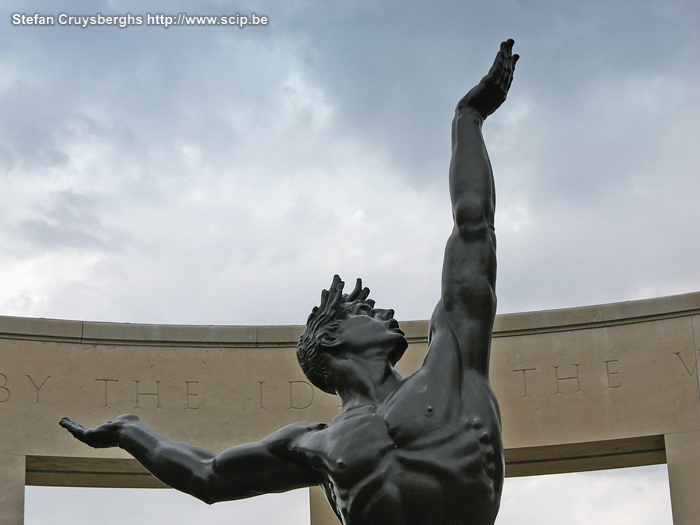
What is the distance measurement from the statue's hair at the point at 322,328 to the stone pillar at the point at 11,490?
12094 mm

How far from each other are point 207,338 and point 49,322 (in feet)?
7.74

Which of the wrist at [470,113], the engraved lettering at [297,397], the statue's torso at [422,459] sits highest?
the engraved lettering at [297,397]

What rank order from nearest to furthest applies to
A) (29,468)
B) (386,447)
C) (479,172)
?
(386,447)
(479,172)
(29,468)

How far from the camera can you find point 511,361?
17.8 m

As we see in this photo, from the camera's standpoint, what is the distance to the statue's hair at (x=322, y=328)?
527cm

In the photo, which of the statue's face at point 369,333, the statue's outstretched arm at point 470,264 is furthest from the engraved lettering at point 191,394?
the statue's outstretched arm at point 470,264

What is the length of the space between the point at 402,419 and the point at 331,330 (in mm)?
613

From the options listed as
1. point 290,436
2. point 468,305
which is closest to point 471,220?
point 468,305

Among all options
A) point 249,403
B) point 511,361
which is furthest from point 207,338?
point 511,361

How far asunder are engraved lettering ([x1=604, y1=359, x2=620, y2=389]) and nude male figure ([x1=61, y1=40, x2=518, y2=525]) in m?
12.6

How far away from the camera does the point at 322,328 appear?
5.29 meters

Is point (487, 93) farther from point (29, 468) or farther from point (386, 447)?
point (29, 468)

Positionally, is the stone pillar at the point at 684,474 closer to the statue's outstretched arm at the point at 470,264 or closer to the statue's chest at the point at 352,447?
the statue's outstretched arm at the point at 470,264

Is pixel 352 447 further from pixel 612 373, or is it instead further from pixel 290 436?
pixel 612 373
